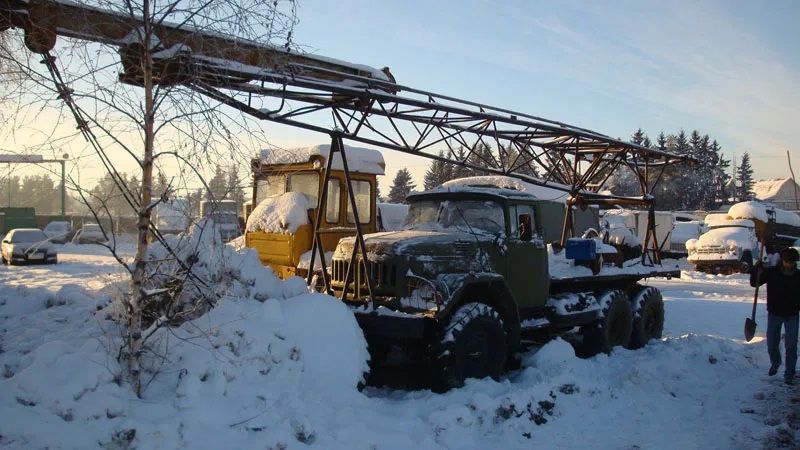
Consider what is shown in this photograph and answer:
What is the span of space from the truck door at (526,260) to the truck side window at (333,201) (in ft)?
13.8

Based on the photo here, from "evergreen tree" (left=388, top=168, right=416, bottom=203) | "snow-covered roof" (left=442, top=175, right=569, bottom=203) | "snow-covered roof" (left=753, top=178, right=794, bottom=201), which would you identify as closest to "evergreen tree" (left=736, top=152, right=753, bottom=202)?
"snow-covered roof" (left=753, top=178, right=794, bottom=201)

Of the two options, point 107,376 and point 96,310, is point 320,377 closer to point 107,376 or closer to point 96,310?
point 107,376

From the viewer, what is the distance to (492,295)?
8008mm

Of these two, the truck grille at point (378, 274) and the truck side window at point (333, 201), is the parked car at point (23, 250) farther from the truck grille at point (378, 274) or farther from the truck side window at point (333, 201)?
the truck grille at point (378, 274)

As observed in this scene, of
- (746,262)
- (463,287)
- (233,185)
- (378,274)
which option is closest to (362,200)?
(378,274)

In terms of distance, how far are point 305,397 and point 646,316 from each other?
765cm

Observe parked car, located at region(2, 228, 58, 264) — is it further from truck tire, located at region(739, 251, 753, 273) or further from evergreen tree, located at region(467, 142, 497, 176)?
truck tire, located at region(739, 251, 753, 273)

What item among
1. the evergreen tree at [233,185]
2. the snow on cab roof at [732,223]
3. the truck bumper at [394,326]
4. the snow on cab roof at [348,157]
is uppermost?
the snow on cab roof at [348,157]

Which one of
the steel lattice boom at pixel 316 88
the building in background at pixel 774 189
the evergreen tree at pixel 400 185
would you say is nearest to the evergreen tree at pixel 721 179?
the building in background at pixel 774 189

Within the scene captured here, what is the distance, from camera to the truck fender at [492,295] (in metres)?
7.45

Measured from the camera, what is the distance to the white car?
25.4 meters

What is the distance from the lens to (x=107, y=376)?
5.20 m

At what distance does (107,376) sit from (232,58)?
3.10 m

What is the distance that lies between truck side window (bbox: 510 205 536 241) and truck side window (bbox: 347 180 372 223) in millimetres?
4193
